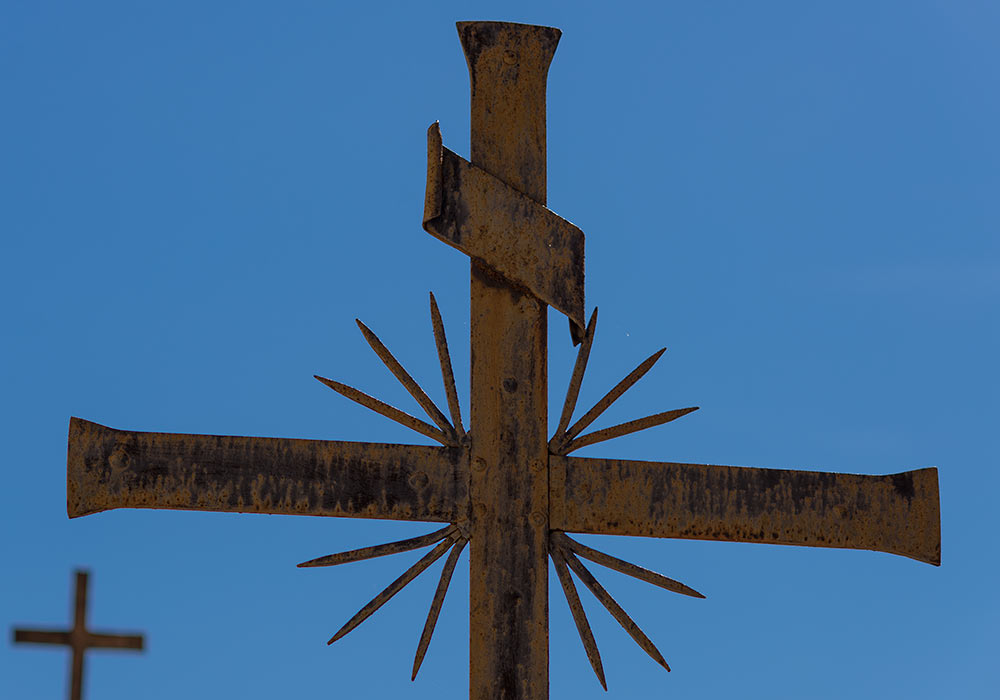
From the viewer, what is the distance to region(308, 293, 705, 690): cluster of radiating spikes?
24.6ft

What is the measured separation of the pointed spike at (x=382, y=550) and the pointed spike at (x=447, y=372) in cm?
38

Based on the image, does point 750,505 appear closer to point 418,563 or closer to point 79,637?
point 418,563

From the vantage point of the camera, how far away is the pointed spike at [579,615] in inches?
297

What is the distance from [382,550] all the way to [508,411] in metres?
0.71

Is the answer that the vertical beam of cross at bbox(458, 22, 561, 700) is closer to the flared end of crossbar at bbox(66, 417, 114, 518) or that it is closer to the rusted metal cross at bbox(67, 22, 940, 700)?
the rusted metal cross at bbox(67, 22, 940, 700)

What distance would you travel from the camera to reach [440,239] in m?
7.87

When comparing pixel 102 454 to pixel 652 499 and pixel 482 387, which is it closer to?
pixel 482 387

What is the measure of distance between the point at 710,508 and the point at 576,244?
1107mm

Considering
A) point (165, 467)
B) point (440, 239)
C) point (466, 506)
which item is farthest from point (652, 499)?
point (165, 467)

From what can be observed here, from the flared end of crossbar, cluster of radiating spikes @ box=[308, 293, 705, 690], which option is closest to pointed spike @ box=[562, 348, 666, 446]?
cluster of radiating spikes @ box=[308, 293, 705, 690]

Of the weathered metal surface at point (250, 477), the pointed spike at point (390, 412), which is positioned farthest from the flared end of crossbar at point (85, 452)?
the pointed spike at point (390, 412)

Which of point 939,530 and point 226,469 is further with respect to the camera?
point 939,530

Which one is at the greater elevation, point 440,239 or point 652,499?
point 440,239

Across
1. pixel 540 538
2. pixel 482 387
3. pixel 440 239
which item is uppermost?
pixel 440 239
